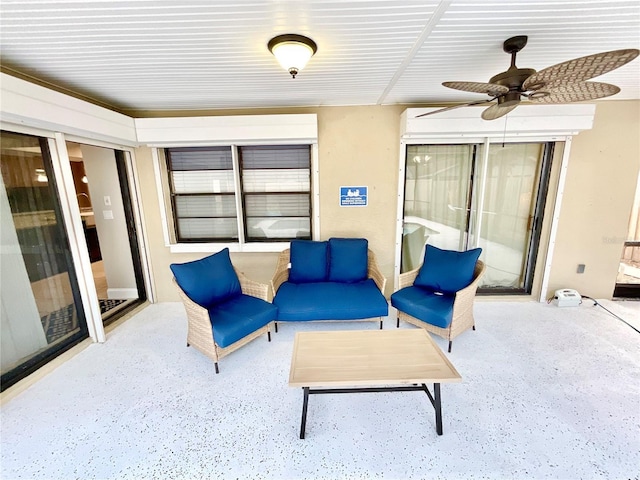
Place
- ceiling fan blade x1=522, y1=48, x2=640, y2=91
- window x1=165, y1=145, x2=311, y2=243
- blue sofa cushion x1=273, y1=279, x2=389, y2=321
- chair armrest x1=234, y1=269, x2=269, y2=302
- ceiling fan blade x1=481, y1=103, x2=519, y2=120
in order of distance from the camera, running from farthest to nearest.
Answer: window x1=165, y1=145, x2=311, y2=243 < chair armrest x1=234, y1=269, x2=269, y2=302 < blue sofa cushion x1=273, y1=279, x2=389, y2=321 < ceiling fan blade x1=481, y1=103, x2=519, y2=120 < ceiling fan blade x1=522, y1=48, x2=640, y2=91

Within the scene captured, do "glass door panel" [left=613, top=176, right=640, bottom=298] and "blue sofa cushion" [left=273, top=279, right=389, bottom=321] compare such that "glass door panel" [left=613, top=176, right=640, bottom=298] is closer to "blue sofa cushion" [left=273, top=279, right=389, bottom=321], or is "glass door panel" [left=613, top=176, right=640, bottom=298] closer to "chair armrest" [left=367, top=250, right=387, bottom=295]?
"chair armrest" [left=367, top=250, right=387, bottom=295]

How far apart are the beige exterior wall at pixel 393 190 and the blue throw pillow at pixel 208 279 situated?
0.84m

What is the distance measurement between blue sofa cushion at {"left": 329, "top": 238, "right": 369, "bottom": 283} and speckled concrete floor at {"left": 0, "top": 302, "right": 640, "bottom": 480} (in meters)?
1.01

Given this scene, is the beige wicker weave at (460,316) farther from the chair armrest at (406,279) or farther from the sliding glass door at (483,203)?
the sliding glass door at (483,203)

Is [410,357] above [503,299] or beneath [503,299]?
above

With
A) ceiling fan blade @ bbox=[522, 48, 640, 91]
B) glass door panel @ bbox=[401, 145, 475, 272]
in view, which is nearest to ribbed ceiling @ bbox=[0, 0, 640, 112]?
ceiling fan blade @ bbox=[522, 48, 640, 91]

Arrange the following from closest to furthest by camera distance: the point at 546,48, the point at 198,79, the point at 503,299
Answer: the point at 546,48 < the point at 198,79 < the point at 503,299

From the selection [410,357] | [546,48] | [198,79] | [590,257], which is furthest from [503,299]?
[198,79]

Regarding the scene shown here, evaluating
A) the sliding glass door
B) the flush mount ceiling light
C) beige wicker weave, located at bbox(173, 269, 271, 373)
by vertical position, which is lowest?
beige wicker weave, located at bbox(173, 269, 271, 373)

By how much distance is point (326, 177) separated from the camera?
11.0 feet

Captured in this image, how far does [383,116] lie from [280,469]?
11.1ft

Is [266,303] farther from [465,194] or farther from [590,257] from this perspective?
[590,257]

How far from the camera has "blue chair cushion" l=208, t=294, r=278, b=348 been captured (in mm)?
2244

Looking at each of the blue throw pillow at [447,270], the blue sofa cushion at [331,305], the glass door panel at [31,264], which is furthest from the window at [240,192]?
the blue throw pillow at [447,270]
